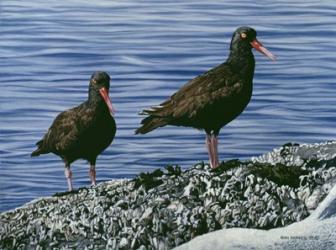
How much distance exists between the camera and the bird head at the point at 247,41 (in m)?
7.25

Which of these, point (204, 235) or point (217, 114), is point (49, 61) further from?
point (204, 235)

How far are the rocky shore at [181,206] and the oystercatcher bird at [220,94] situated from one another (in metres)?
0.63

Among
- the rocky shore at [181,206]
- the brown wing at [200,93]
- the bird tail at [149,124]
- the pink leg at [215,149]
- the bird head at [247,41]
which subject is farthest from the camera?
the bird head at [247,41]

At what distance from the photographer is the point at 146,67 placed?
7293 millimetres

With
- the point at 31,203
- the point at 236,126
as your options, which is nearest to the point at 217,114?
the point at 236,126

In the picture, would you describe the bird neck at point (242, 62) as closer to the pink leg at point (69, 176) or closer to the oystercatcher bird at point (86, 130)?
the oystercatcher bird at point (86, 130)

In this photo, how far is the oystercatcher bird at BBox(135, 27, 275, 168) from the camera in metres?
7.19

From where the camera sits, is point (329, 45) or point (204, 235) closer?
point (204, 235)

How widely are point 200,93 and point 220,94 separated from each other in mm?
189

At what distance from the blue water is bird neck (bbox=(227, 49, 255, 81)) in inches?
2.8

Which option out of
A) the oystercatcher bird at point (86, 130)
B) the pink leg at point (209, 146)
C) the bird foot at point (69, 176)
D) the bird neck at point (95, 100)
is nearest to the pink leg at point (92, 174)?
the oystercatcher bird at point (86, 130)

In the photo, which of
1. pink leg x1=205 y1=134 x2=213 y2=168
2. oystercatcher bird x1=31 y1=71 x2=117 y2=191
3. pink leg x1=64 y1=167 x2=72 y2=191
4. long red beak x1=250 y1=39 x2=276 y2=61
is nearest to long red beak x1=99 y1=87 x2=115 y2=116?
oystercatcher bird x1=31 y1=71 x2=117 y2=191

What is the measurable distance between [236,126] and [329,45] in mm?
1018

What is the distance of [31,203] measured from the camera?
700 cm
